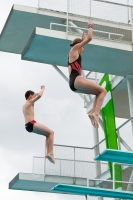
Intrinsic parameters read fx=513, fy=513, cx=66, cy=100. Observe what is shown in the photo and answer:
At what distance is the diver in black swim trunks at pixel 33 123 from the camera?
11.9m

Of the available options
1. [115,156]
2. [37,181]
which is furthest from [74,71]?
[37,181]

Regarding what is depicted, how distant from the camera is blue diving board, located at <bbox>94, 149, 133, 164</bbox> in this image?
1162 centimetres

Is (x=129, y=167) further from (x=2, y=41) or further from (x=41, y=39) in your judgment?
(x=2, y=41)

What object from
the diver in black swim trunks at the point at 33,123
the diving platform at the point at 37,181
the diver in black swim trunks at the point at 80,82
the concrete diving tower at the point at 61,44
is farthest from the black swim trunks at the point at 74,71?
the diving platform at the point at 37,181

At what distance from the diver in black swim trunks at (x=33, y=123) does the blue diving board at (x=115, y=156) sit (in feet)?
3.74

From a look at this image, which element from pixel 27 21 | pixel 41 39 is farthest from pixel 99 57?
pixel 27 21

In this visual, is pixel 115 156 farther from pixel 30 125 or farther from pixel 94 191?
pixel 94 191

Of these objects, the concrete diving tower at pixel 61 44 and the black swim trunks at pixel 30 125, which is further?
the concrete diving tower at pixel 61 44

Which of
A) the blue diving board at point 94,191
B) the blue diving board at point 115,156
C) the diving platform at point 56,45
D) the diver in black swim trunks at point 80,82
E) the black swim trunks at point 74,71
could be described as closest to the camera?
the diver in black swim trunks at point 80,82

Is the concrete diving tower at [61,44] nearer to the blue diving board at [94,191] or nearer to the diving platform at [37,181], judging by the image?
the diving platform at [37,181]

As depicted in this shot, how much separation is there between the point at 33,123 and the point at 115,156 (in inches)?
82.1

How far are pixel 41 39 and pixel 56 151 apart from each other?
5.76 m

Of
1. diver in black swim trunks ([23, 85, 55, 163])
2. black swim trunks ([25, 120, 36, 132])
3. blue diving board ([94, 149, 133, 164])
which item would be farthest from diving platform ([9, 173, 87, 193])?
black swim trunks ([25, 120, 36, 132])

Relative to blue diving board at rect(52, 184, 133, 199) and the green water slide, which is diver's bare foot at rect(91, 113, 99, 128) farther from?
the green water slide
